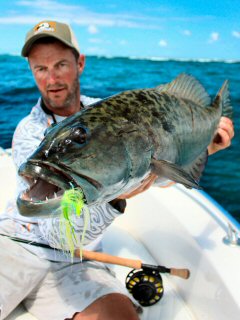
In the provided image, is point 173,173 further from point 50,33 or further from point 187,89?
point 50,33

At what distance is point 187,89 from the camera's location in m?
2.49

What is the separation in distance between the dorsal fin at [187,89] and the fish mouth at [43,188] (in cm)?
107

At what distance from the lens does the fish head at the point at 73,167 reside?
138 centimetres

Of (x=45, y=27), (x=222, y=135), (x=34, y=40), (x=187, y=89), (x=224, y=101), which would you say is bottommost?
(x=222, y=135)

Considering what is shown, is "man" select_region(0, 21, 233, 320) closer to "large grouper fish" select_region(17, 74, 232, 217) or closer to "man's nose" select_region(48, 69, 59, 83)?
"man's nose" select_region(48, 69, 59, 83)

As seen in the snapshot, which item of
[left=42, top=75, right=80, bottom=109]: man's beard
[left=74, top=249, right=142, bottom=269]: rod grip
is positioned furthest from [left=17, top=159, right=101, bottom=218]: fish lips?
[left=42, top=75, right=80, bottom=109]: man's beard

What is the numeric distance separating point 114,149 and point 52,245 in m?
1.08

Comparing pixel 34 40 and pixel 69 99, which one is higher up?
pixel 34 40

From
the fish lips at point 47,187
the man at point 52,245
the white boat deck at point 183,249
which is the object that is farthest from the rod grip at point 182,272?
the fish lips at point 47,187

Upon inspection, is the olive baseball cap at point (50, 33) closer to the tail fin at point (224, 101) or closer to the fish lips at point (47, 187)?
the tail fin at point (224, 101)

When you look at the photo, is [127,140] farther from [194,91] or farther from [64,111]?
[64,111]

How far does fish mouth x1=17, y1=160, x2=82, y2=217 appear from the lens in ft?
4.48

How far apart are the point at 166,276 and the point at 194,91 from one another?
176 cm

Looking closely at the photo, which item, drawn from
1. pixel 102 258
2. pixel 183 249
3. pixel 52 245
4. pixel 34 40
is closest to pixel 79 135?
pixel 52 245
